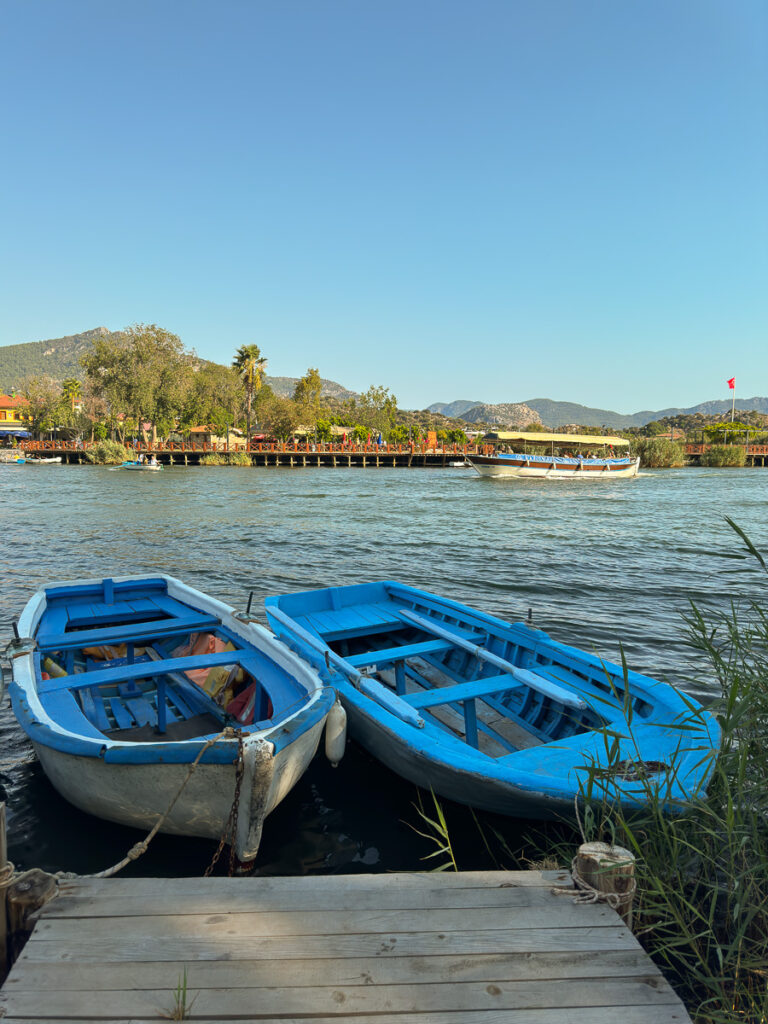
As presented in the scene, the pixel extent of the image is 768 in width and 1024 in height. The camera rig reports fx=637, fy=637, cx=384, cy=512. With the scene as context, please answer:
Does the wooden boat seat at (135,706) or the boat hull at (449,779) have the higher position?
the boat hull at (449,779)

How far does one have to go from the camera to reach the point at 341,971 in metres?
2.23

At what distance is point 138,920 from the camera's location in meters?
2.47

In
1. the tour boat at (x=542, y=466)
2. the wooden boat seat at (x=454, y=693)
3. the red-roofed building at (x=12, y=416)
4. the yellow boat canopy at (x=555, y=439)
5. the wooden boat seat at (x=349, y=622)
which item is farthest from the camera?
the red-roofed building at (x=12, y=416)

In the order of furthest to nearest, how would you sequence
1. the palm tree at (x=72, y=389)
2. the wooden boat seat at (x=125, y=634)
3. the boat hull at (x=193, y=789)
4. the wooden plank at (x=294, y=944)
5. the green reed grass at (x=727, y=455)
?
1. the palm tree at (x=72, y=389)
2. the green reed grass at (x=727, y=455)
3. the wooden boat seat at (x=125, y=634)
4. the boat hull at (x=193, y=789)
5. the wooden plank at (x=294, y=944)

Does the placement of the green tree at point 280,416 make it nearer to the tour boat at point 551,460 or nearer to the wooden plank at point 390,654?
the tour boat at point 551,460

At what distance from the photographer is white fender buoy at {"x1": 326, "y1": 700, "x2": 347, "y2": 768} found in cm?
423

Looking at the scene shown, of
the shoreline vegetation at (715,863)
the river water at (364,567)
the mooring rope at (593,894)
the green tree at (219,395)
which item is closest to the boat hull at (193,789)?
the river water at (364,567)

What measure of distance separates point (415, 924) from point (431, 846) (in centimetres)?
192

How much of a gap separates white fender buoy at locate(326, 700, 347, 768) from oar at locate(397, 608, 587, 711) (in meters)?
1.43

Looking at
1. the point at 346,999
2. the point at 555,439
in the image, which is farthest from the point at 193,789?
the point at 555,439

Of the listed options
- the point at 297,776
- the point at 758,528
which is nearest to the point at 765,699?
the point at 297,776

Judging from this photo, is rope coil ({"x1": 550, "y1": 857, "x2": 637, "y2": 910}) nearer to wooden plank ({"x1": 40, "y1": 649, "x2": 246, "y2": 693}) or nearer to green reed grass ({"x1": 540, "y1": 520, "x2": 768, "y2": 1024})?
green reed grass ({"x1": 540, "y1": 520, "x2": 768, "y2": 1024})

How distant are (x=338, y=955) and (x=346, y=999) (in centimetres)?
20

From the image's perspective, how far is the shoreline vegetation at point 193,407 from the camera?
59.2 meters
